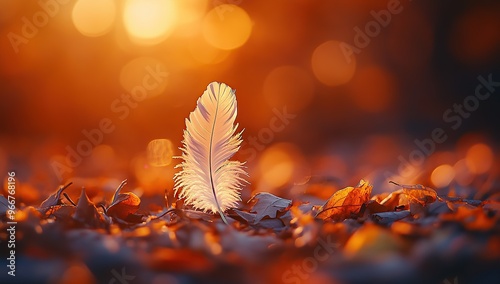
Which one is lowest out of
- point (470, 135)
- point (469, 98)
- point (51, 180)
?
point (51, 180)

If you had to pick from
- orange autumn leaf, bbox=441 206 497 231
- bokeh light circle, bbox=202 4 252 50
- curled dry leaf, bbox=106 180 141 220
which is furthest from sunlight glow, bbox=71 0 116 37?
orange autumn leaf, bbox=441 206 497 231

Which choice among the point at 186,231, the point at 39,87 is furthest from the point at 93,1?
the point at 186,231

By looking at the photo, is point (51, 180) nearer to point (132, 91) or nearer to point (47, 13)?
point (47, 13)

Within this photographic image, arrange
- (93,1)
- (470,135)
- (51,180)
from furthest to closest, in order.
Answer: (93,1) < (470,135) < (51,180)

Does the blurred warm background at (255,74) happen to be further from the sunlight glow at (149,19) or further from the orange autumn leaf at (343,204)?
the orange autumn leaf at (343,204)

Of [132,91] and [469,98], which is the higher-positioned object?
[132,91]

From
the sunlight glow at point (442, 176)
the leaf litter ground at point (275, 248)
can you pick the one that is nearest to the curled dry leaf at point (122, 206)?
the leaf litter ground at point (275, 248)
